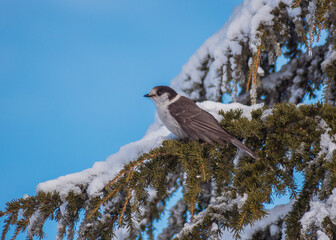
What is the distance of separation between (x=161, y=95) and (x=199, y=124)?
28.1 inches

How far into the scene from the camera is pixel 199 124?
3082 millimetres

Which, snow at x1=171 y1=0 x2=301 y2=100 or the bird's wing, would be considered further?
snow at x1=171 y1=0 x2=301 y2=100

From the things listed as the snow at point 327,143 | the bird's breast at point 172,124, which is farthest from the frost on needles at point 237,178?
the bird's breast at point 172,124

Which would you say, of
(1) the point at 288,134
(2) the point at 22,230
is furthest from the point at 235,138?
(2) the point at 22,230

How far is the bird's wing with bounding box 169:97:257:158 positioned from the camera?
2775mm

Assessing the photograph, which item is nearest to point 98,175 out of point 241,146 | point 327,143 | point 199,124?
point 199,124

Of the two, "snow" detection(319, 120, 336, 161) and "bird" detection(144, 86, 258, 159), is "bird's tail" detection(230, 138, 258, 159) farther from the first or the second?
"snow" detection(319, 120, 336, 161)

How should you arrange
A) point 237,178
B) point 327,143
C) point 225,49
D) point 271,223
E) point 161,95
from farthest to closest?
1. point 225,49
2. point 161,95
3. point 271,223
4. point 237,178
5. point 327,143

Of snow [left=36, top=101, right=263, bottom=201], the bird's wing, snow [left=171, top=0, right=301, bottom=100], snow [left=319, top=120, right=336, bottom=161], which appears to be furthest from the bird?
snow [left=171, top=0, right=301, bottom=100]

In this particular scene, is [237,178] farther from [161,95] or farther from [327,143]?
[161,95]

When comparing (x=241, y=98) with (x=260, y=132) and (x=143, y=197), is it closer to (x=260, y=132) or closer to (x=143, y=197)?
(x=260, y=132)

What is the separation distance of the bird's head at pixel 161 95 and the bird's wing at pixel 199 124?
0.56 feet

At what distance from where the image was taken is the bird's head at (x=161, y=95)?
3562 millimetres

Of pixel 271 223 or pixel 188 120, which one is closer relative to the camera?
pixel 271 223
